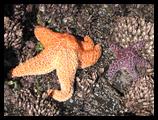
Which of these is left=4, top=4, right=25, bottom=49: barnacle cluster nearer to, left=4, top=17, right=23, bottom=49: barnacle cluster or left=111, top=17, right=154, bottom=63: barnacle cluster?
left=4, top=17, right=23, bottom=49: barnacle cluster

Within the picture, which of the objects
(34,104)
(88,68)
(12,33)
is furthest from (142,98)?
(12,33)

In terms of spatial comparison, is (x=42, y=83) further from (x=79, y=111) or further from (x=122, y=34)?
(x=122, y=34)

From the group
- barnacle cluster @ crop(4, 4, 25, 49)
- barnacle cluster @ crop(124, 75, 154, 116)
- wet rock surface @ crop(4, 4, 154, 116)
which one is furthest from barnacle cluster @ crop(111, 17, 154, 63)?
barnacle cluster @ crop(4, 4, 25, 49)

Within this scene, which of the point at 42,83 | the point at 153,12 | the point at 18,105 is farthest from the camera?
the point at 153,12

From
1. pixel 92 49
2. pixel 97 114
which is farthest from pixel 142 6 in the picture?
pixel 97 114

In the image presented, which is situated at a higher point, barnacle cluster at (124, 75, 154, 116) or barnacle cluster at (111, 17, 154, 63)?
barnacle cluster at (111, 17, 154, 63)

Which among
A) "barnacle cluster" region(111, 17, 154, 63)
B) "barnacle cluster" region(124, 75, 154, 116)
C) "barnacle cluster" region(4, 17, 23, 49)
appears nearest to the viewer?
"barnacle cluster" region(4, 17, 23, 49)

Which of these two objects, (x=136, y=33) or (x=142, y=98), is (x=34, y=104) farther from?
(x=136, y=33)
